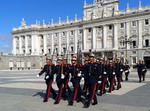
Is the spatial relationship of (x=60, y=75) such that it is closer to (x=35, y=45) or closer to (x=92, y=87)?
(x=92, y=87)

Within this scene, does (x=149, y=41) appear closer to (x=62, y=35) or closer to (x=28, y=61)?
(x=62, y=35)

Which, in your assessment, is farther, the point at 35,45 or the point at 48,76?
the point at 35,45

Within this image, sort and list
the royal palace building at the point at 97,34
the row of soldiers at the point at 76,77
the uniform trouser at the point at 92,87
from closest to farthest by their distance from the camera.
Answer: the uniform trouser at the point at 92,87
the row of soldiers at the point at 76,77
the royal palace building at the point at 97,34

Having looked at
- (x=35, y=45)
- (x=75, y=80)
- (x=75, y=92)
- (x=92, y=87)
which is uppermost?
(x=35, y=45)

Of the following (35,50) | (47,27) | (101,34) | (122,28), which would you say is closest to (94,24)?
(101,34)

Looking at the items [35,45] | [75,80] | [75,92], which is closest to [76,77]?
[75,80]

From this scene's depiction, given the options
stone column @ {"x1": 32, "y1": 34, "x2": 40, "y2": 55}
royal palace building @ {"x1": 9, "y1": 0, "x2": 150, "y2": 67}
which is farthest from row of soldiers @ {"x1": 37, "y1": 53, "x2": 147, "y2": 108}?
stone column @ {"x1": 32, "y1": 34, "x2": 40, "y2": 55}

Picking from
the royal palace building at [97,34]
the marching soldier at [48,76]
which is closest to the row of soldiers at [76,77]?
the marching soldier at [48,76]

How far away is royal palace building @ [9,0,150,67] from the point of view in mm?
51938

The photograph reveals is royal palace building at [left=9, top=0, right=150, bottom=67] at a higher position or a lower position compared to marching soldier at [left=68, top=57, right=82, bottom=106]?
higher

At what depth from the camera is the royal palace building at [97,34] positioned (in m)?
51.9

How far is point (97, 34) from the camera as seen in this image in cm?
5975

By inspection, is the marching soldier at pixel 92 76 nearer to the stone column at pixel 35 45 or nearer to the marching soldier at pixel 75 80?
the marching soldier at pixel 75 80

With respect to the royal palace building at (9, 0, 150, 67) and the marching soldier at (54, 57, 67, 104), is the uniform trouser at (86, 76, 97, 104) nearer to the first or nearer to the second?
the marching soldier at (54, 57, 67, 104)
